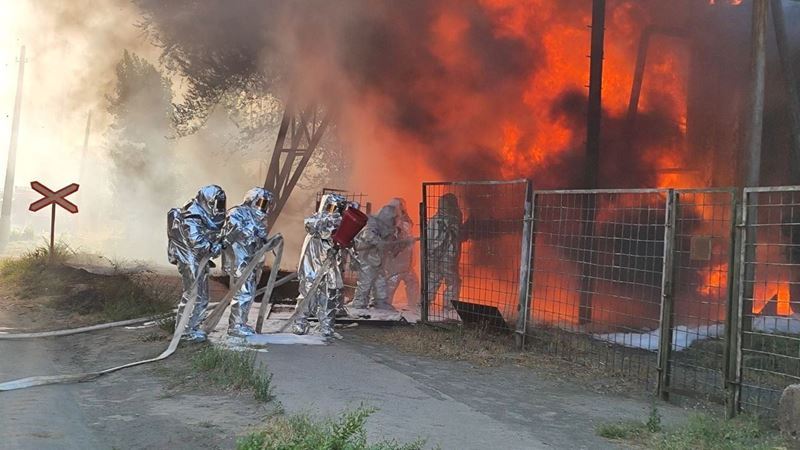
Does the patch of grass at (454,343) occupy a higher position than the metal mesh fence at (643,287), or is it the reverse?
the metal mesh fence at (643,287)

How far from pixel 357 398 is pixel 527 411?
1282mm

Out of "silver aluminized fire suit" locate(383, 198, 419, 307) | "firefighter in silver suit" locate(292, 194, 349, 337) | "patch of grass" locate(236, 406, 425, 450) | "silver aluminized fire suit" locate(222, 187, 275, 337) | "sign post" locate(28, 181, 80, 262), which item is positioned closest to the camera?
"patch of grass" locate(236, 406, 425, 450)

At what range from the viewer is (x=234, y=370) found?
5.54m

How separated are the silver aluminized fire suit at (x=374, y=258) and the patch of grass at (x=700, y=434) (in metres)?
6.48

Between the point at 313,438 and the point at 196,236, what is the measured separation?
400 centimetres

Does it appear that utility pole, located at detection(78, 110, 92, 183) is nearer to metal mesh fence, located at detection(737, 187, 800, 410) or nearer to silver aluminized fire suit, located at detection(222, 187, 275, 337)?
silver aluminized fire suit, located at detection(222, 187, 275, 337)

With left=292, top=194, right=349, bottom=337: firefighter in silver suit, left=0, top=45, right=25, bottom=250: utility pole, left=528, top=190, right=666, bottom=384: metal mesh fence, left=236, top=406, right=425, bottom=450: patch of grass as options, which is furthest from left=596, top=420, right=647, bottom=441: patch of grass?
left=0, top=45, right=25, bottom=250: utility pole

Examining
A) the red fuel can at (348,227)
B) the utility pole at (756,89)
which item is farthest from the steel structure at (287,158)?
the utility pole at (756,89)

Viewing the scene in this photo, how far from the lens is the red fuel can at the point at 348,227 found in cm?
775

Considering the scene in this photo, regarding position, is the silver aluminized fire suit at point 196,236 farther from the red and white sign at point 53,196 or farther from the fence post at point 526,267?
the red and white sign at point 53,196

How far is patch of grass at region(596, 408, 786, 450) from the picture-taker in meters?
4.30

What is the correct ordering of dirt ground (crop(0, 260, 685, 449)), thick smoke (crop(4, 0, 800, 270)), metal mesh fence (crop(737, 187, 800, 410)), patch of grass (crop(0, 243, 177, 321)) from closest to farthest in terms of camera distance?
dirt ground (crop(0, 260, 685, 449))
metal mesh fence (crop(737, 187, 800, 410))
patch of grass (crop(0, 243, 177, 321))
thick smoke (crop(4, 0, 800, 270))

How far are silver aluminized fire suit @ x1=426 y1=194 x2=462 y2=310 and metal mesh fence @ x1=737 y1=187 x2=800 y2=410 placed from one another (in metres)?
4.06

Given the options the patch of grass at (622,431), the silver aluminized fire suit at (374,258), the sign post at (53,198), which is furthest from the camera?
the sign post at (53,198)
